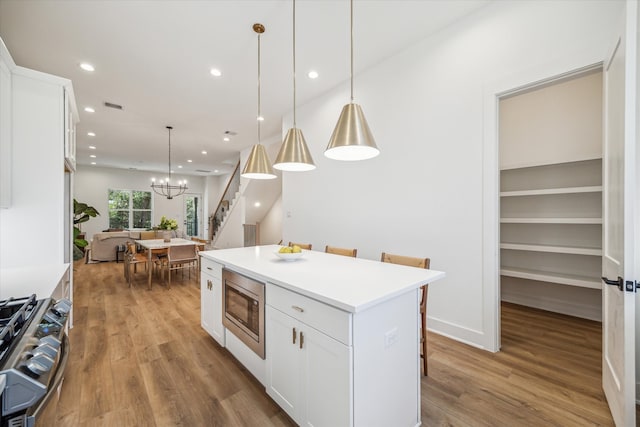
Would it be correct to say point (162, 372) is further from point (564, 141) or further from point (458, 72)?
point (564, 141)

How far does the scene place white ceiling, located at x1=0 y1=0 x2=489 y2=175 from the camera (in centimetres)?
243

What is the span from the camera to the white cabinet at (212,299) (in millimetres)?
2456

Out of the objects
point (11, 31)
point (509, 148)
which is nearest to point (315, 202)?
point (509, 148)

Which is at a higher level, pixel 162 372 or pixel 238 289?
pixel 238 289

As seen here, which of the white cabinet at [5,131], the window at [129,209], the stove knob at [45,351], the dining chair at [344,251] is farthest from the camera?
the window at [129,209]

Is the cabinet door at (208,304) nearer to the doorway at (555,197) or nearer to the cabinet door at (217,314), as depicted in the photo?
the cabinet door at (217,314)

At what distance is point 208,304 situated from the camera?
267 cm

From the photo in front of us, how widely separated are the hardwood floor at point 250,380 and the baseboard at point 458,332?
7 cm

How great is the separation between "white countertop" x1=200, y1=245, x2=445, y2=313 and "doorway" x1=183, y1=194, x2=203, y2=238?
441 inches

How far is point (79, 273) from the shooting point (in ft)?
18.8

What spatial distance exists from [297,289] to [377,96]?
110 inches

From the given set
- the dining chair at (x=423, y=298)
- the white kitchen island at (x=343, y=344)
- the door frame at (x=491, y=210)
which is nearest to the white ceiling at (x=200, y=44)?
the door frame at (x=491, y=210)

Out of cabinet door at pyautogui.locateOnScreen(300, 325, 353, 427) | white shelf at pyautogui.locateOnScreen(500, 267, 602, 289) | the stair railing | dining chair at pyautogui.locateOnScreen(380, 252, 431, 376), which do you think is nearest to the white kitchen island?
cabinet door at pyautogui.locateOnScreen(300, 325, 353, 427)

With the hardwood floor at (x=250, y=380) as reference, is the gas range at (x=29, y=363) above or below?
above
